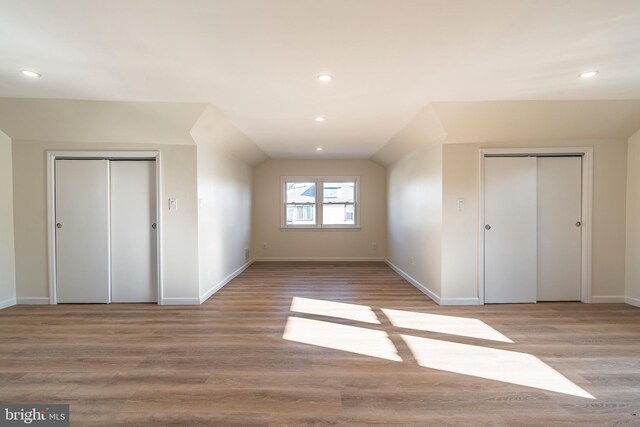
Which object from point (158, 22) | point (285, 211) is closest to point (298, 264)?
point (285, 211)

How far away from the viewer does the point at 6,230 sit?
388 centimetres

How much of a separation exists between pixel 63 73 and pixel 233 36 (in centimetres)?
178

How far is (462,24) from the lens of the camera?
1977 mm

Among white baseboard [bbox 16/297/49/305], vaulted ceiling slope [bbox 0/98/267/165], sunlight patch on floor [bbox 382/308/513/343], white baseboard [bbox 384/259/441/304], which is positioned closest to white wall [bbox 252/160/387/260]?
white baseboard [bbox 384/259/441/304]

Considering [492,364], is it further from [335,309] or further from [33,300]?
[33,300]

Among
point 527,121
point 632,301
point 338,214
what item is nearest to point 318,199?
point 338,214

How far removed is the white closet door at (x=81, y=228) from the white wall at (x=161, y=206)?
18 cm

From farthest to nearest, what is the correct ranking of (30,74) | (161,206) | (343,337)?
(161,206)
(343,337)
(30,74)

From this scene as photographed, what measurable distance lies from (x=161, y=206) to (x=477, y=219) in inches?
160

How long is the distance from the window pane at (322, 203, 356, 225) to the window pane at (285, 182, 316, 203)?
1.43 ft

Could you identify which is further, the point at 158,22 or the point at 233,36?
the point at 233,36

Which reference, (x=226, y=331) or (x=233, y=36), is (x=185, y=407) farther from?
(x=233, y=36)

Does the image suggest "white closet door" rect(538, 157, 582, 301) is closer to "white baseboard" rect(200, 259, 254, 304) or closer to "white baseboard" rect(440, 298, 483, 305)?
"white baseboard" rect(440, 298, 483, 305)

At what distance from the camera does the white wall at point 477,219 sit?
398 centimetres
